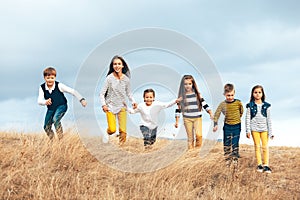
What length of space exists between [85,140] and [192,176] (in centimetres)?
246

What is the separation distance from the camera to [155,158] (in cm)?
746

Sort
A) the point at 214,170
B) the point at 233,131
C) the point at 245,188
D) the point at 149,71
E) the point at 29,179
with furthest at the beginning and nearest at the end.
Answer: the point at 149,71
the point at 233,131
the point at 214,170
the point at 245,188
the point at 29,179

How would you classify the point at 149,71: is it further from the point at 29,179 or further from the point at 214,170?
the point at 29,179

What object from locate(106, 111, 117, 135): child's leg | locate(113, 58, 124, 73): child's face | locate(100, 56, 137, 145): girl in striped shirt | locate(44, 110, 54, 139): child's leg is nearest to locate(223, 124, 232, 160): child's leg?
locate(100, 56, 137, 145): girl in striped shirt

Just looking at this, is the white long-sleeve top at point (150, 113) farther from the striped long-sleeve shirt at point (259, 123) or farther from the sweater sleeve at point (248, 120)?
the striped long-sleeve shirt at point (259, 123)

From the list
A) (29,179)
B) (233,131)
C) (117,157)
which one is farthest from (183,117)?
(29,179)

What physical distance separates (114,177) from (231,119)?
8.92 ft

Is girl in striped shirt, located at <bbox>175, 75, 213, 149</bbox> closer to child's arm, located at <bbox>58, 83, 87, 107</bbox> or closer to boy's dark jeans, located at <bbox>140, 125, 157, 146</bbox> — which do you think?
boy's dark jeans, located at <bbox>140, 125, 157, 146</bbox>

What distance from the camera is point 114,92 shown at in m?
8.34

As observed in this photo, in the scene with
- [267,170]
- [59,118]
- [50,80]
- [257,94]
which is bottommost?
[267,170]

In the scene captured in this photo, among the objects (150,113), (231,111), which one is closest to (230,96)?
(231,111)

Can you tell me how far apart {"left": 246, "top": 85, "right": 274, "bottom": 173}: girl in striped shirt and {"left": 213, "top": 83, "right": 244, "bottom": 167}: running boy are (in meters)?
0.20

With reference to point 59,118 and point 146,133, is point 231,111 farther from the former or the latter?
point 59,118

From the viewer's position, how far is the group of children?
7.91 metres
